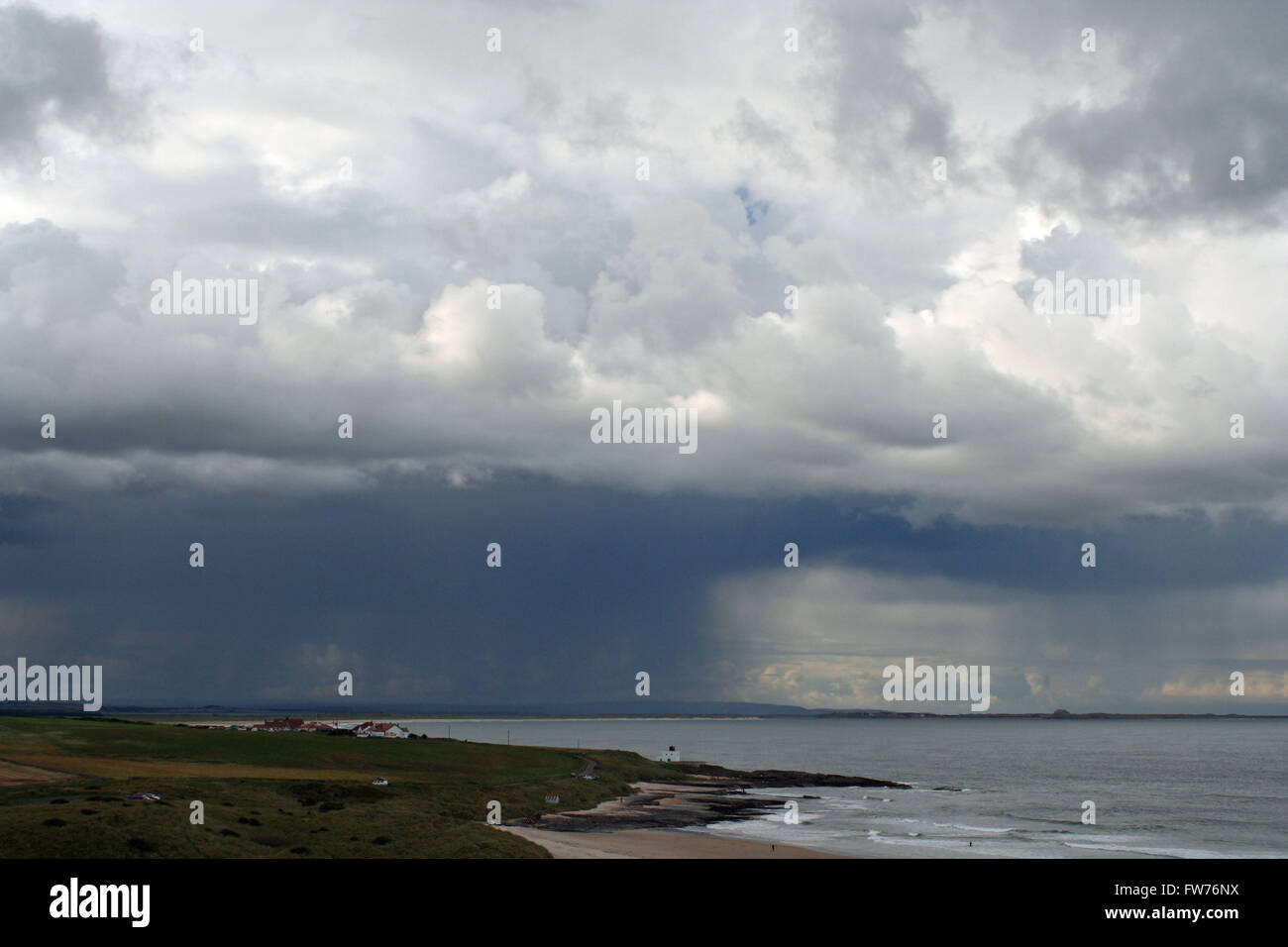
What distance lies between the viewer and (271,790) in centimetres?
7594

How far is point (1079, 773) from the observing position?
530 feet

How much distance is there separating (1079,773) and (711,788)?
7505cm

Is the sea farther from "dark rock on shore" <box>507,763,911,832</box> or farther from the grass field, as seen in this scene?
the grass field

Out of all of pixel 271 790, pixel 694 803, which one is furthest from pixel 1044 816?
pixel 271 790

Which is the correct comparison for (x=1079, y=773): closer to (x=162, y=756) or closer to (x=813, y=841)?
(x=813, y=841)

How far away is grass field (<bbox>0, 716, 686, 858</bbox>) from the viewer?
156 ft

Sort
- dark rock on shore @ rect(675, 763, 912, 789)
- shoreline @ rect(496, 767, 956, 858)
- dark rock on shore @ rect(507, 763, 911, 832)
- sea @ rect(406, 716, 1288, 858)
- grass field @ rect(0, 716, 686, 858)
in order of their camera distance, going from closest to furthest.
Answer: grass field @ rect(0, 716, 686, 858), shoreline @ rect(496, 767, 956, 858), sea @ rect(406, 716, 1288, 858), dark rock on shore @ rect(507, 763, 911, 832), dark rock on shore @ rect(675, 763, 912, 789)

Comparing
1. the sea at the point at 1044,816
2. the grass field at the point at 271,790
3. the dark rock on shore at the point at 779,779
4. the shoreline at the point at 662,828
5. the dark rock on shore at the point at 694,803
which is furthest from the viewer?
the dark rock on shore at the point at 779,779

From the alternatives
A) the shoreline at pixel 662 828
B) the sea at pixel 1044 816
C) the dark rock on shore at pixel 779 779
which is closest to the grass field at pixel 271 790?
the shoreline at pixel 662 828

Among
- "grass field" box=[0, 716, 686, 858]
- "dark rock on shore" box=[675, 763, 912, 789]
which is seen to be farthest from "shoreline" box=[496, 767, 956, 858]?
"dark rock on shore" box=[675, 763, 912, 789]

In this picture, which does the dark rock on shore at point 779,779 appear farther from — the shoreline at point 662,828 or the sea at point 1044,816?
the shoreline at point 662,828

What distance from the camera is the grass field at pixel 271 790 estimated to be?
47656 millimetres

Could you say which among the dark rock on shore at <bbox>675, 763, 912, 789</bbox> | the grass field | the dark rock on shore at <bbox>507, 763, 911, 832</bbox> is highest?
the grass field
